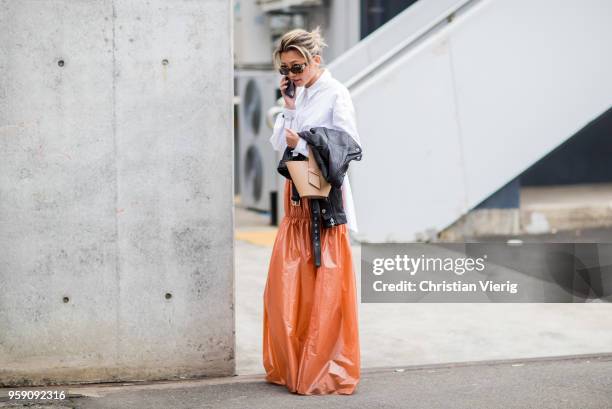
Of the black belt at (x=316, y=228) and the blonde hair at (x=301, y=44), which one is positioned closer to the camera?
the blonde hair at (x=301, y=44)

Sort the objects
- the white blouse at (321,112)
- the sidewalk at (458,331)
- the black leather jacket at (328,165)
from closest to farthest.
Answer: the black leather jacket at (328,165), the white blouse at (321,112), the sidewalk at (458,331)

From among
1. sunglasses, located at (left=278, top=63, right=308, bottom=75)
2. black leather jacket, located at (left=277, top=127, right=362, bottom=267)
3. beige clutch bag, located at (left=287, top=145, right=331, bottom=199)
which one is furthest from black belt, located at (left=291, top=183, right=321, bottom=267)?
sunglasses, located at (left=278, top=63, right=308, bottom=75)

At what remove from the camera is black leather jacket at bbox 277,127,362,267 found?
5.20 meters

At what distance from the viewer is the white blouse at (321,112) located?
533cm

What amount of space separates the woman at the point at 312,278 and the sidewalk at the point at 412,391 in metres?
0.17

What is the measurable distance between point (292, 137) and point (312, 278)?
2.52ft

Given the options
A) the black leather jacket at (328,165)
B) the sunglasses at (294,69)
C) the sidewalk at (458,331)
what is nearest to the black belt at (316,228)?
the black leather jacket at (328,165)

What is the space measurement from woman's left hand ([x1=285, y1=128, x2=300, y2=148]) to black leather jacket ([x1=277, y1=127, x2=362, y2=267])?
0.05m

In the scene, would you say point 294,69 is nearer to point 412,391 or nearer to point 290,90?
point 290,90

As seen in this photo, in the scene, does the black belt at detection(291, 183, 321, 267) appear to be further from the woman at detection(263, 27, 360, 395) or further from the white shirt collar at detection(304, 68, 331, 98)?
the white shirt collar at detection(304, 68, 331, 98)

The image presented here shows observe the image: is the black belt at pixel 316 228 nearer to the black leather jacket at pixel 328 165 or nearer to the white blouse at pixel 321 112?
the black leather jacket at pixel 328 165

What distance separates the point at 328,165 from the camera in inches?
205

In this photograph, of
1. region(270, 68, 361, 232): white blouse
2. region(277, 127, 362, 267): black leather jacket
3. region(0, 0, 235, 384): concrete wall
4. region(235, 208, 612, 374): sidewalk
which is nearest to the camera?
region(277, 127, 362, 267): black leather jacket

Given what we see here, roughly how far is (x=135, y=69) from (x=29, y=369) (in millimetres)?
1682
